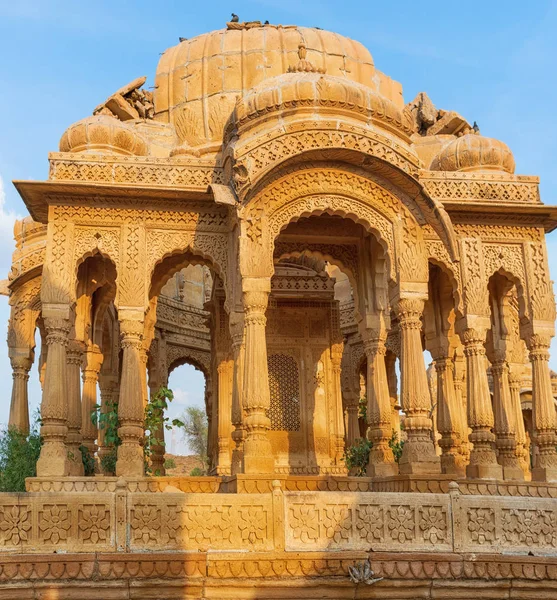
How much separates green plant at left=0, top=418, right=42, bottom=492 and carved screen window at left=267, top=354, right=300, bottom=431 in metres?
4.41

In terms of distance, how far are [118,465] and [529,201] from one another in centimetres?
759

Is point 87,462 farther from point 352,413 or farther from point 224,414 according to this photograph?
point 352,413

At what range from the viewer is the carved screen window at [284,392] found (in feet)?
55.8

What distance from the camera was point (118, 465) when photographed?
1278 cm

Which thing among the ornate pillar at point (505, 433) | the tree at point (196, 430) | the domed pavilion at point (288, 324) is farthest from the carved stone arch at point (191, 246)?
the tree at point (196, 430)

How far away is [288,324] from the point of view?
17.6 m

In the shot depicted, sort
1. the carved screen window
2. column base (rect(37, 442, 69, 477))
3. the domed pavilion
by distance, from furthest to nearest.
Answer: the carved screen window
column base (rect(37, 442, 69, 477))
the domed pavilion

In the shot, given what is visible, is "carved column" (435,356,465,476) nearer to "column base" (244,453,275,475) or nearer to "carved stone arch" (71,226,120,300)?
"column base" (244,453,275,475)

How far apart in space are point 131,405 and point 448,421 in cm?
552

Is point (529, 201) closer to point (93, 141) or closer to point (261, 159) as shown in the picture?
point (261, 159)

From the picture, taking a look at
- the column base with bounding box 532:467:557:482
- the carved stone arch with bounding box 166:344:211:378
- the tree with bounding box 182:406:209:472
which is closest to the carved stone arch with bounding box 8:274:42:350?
the carved stone arch with bounding box 166:344:211:378

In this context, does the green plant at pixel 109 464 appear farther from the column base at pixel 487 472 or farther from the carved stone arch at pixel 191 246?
the column base at pixel 487 472

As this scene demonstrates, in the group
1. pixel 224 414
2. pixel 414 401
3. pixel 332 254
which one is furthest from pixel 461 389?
pixel 224 414

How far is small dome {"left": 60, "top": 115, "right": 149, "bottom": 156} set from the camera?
14.0 m
